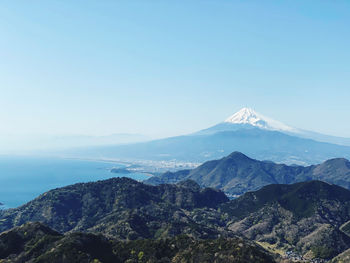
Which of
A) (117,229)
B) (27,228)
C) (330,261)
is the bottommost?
(330,261)

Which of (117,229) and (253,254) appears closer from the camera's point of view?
(253,254)

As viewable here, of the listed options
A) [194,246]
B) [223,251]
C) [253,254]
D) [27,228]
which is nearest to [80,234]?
[27,228]

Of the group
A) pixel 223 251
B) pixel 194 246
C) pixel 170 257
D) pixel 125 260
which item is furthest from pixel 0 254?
pixel 223 251

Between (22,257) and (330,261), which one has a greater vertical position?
(22,257)

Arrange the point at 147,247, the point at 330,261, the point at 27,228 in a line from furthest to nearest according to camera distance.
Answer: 1. the point at 330,261
2. the point at 27,228
3. the point at 147,247

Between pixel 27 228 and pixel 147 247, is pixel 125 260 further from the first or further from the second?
pixel 27 228

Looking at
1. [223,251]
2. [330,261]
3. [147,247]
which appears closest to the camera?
[223,251]

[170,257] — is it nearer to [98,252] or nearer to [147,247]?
[147,247]
